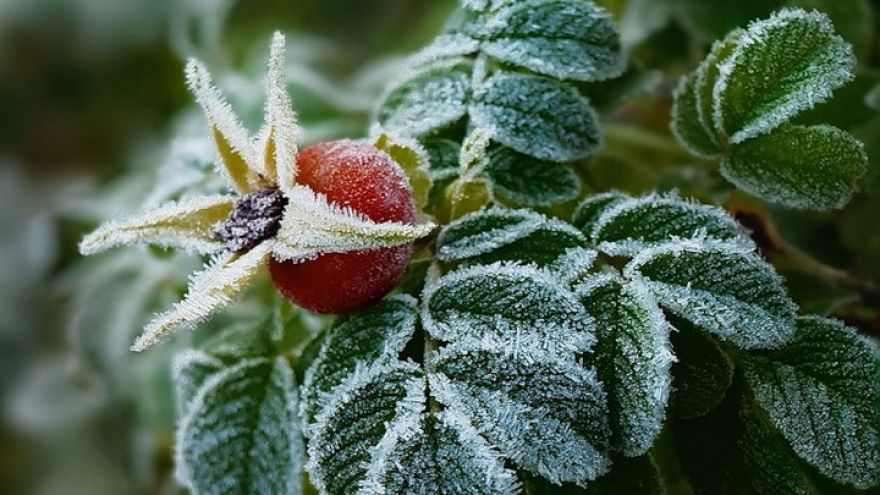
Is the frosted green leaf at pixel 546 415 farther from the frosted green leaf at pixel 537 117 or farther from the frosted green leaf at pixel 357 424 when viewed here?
the frosted green leaf at pixel 537 117

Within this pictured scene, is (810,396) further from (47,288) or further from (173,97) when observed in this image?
(173,97)

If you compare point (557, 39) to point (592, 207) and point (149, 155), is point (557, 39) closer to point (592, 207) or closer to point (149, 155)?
point (592, 207)

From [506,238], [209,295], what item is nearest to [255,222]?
[209,295]

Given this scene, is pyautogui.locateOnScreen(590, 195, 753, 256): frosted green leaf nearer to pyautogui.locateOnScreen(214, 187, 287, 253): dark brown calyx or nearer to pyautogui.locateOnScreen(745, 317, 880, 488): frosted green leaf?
pyautogui.locateOnScreen(745, 317, 880, 488): frosted green leaf

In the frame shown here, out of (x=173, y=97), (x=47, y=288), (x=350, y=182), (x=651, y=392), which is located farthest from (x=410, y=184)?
(x=173, y=97)

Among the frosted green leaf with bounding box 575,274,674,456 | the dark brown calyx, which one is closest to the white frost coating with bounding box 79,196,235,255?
the dark brown calyx
